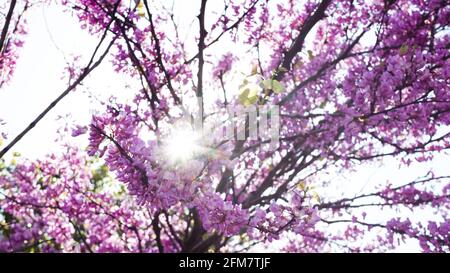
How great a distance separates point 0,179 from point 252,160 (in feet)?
14.9

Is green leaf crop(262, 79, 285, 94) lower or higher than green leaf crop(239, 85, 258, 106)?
higher

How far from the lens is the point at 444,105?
422 cm

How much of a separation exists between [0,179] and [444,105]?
7060 mm

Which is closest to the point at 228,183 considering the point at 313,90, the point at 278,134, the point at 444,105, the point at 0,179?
the point at 278,134

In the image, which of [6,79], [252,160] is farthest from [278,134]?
[6,79]

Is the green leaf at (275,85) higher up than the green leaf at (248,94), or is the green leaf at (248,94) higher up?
the green leaf at (275,85)

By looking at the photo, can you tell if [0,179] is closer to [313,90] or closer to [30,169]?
[30,169]

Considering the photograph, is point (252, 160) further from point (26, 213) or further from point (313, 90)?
point (26, 213)

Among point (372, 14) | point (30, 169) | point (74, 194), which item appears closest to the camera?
point (372, 14)

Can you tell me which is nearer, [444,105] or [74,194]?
[444,105]
